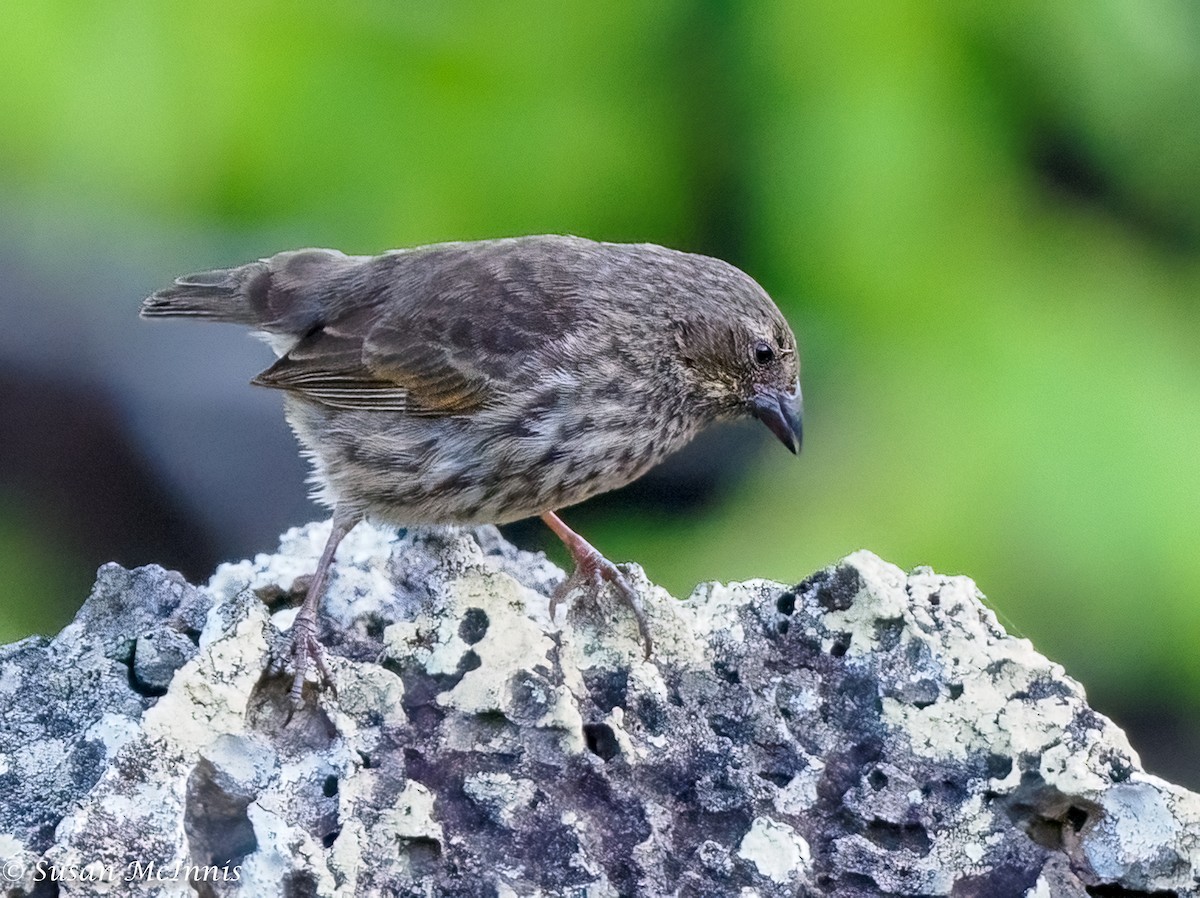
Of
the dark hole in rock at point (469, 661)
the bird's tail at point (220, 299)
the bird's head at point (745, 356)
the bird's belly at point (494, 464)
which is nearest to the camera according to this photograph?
the dark hole in rock at point (469, 661)

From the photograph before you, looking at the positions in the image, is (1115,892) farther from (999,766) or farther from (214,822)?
(214,822)

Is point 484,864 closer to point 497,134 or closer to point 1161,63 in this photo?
point 497,134

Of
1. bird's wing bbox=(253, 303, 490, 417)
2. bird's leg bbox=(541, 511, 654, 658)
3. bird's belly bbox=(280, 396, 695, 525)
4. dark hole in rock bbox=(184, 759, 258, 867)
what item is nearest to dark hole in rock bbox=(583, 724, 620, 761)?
bird's leg bbox=(541, 511, 654, 658)

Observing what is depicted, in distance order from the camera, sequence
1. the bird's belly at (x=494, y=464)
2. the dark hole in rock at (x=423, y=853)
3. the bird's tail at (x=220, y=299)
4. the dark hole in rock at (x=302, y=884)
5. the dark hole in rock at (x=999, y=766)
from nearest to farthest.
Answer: the dark hole in rock at (x=302, y=884)
the dark hole in rock at (x=423, y=853)
the dark hole in rock at (x=999, y=766)
the bird's belly at (x=494, y=464)
the bird's tail at (x=220, y=299)

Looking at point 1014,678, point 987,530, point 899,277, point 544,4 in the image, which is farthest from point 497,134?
point 1014,678

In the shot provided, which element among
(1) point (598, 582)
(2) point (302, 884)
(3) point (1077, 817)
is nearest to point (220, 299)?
(1) point (598, 582)

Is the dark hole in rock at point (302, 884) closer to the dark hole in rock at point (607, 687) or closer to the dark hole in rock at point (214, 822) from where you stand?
the dark hole in rock at point (214, 822)

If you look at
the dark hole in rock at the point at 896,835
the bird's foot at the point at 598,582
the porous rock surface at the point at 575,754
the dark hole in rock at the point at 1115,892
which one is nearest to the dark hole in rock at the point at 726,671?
the porous rock surface at the point at 575,754
